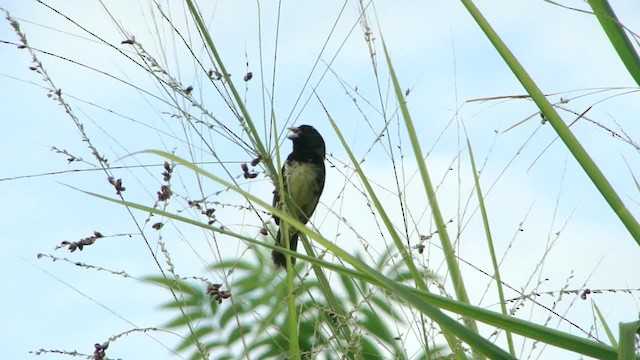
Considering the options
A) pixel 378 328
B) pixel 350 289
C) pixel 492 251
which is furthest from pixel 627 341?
pixel 350 289

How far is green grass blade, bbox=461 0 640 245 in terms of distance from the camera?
130cm

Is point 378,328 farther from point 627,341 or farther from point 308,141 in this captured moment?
point 308,141

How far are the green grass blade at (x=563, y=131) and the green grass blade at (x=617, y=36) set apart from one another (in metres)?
0.13

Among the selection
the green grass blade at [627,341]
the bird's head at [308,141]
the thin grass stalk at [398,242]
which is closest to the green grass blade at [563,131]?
the green grass blade at [627,341]

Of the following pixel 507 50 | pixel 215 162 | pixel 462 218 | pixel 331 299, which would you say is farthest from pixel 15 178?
pixel 507 50

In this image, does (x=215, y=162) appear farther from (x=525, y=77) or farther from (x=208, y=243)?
(x=525, y=77)

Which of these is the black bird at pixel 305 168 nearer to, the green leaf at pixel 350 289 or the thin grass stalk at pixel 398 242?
the green leaf at pixel 350 289

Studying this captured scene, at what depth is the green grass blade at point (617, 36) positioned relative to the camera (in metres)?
1.34

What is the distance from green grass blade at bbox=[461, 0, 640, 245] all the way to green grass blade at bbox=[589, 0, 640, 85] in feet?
0.42

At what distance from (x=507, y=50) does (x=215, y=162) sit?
0.86 meters

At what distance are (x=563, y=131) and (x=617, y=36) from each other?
161 millimetres

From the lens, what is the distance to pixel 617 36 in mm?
1363

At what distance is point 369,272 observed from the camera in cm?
112

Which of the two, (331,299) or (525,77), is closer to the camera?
(525,77)
